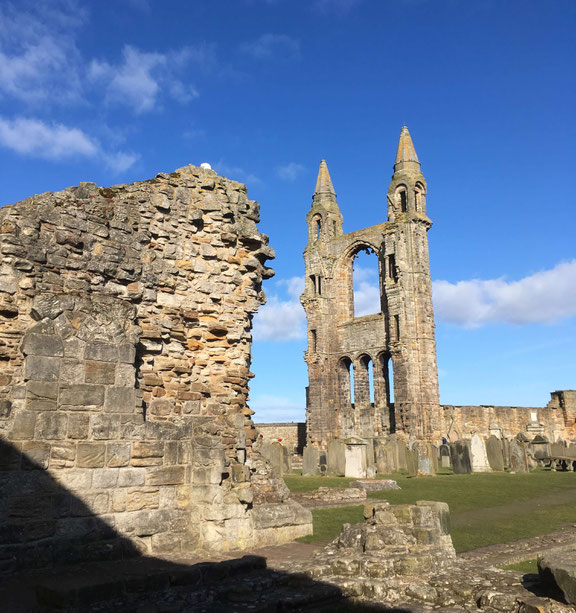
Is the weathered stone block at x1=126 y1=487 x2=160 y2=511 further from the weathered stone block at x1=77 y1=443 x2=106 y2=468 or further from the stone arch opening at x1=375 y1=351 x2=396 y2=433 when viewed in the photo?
the stone arch opening at x1=375 y1=351 x2=396 y2=433

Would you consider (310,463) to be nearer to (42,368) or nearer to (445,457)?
(445,457)

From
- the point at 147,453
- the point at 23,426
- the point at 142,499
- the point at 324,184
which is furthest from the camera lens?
the point at 324,184

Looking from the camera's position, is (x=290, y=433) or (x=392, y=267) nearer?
(x=392, y=267)

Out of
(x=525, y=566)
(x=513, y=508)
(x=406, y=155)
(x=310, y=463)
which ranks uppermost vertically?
(x=406, y=155)

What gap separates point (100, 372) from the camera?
5941 millimetres

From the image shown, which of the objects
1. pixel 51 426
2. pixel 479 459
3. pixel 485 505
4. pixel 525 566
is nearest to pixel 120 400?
pixel 51 426

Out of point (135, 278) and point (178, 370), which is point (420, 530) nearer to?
point (178, 370)

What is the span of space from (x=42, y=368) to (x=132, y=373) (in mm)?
950

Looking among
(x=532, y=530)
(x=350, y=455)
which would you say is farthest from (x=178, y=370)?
(x=350, y=455)

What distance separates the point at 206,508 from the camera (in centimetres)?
625

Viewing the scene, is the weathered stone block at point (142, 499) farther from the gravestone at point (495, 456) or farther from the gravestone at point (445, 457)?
the gravestone at point (445, 457)

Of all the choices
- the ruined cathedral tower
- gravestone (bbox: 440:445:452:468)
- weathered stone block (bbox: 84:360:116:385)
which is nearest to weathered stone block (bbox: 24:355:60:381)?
weathered stone block (bbox: 84:360:116:385)

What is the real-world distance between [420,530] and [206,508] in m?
2.26

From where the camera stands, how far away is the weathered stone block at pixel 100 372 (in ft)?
19.2
